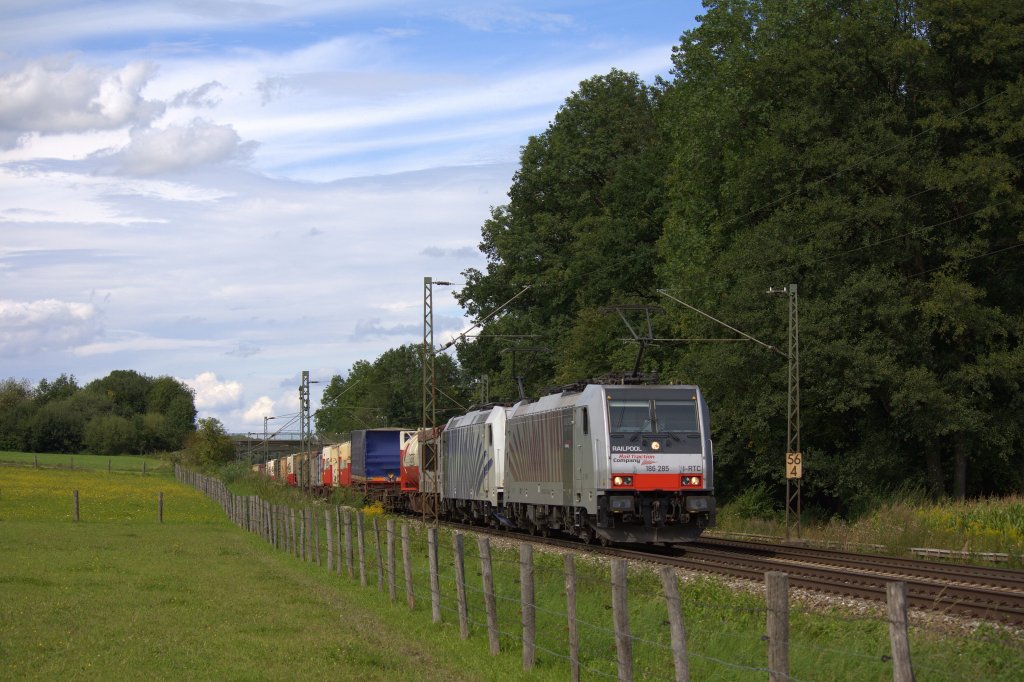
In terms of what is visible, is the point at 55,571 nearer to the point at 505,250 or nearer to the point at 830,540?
the point at 830,540

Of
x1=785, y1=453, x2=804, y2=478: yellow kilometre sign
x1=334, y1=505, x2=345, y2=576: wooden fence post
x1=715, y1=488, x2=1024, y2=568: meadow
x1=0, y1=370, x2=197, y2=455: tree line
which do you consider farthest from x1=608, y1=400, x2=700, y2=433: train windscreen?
x1=0, y1=370, x2=197, y2=455: tree line

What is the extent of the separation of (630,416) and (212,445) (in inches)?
3225

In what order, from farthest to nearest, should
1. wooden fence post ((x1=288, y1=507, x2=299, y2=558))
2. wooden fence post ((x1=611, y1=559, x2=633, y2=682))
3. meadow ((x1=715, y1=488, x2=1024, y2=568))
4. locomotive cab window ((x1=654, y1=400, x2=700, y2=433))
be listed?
wooden fence post ((x1=288, y1=507, x2=299, y2=558)), meadow ((x1=715, y1=488, x2=1024, y2=568)), locomotive cab window ((x1=654, y1=400, x2=700, y2=433)), wooden fence post ((x1=611, y1=559, x2=633, y2=682))

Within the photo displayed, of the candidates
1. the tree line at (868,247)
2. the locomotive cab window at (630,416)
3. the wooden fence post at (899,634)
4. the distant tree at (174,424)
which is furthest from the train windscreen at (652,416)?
the distant tree at (174,424)

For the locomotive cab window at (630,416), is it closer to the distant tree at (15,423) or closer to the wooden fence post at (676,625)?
the wooden fence post at (676,625)

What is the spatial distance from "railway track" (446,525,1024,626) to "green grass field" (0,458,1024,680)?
4.42ft

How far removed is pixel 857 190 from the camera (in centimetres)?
4547

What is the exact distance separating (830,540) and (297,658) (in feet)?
72.4

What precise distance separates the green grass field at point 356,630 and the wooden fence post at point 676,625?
0.35 metres

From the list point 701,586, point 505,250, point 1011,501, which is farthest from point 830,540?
point 505,250

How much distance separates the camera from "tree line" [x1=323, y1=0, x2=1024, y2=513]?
141 ft

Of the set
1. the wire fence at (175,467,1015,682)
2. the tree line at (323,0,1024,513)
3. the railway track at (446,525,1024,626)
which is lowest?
the railway track at (446,525,1024,626)

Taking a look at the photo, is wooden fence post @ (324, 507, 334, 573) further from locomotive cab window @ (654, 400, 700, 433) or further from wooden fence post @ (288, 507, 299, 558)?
locomotive cab window @ (654, 400, 700, 433)

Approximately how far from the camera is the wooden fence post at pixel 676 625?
9445 millimetres
